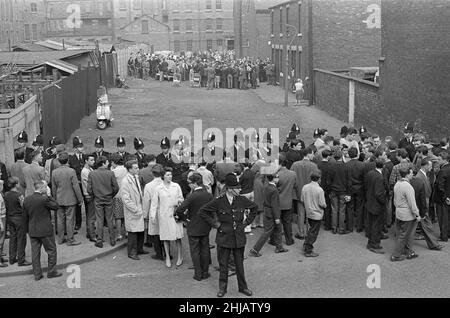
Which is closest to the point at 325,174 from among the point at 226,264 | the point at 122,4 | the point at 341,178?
the point at 341,178

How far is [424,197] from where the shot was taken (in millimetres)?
10797

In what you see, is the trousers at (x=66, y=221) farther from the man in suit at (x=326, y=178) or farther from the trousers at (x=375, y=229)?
the trousers at (x=375, y=229)

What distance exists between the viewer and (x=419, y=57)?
19.4m

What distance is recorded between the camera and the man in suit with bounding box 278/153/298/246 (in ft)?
38.1

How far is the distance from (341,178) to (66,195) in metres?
4.88

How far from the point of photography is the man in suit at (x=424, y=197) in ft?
35.4

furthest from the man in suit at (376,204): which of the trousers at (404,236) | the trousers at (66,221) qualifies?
the trousers at (66,221)

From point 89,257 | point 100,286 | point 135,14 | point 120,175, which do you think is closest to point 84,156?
point 120,175

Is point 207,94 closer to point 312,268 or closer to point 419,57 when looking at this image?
point 419,57

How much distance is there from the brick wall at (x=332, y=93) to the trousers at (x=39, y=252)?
1803 cm

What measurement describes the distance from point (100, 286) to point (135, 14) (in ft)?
268

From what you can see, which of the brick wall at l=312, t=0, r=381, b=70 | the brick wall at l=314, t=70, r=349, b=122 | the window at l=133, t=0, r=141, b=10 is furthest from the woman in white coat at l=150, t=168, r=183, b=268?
the window at l=133, t=0, r=141, b=10

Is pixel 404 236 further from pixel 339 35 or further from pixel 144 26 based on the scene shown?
pixel 144 26

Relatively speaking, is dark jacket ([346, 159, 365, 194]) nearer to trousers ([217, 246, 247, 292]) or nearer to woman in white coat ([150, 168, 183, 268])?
woman in white coat ([150, 168, 183, 268])
